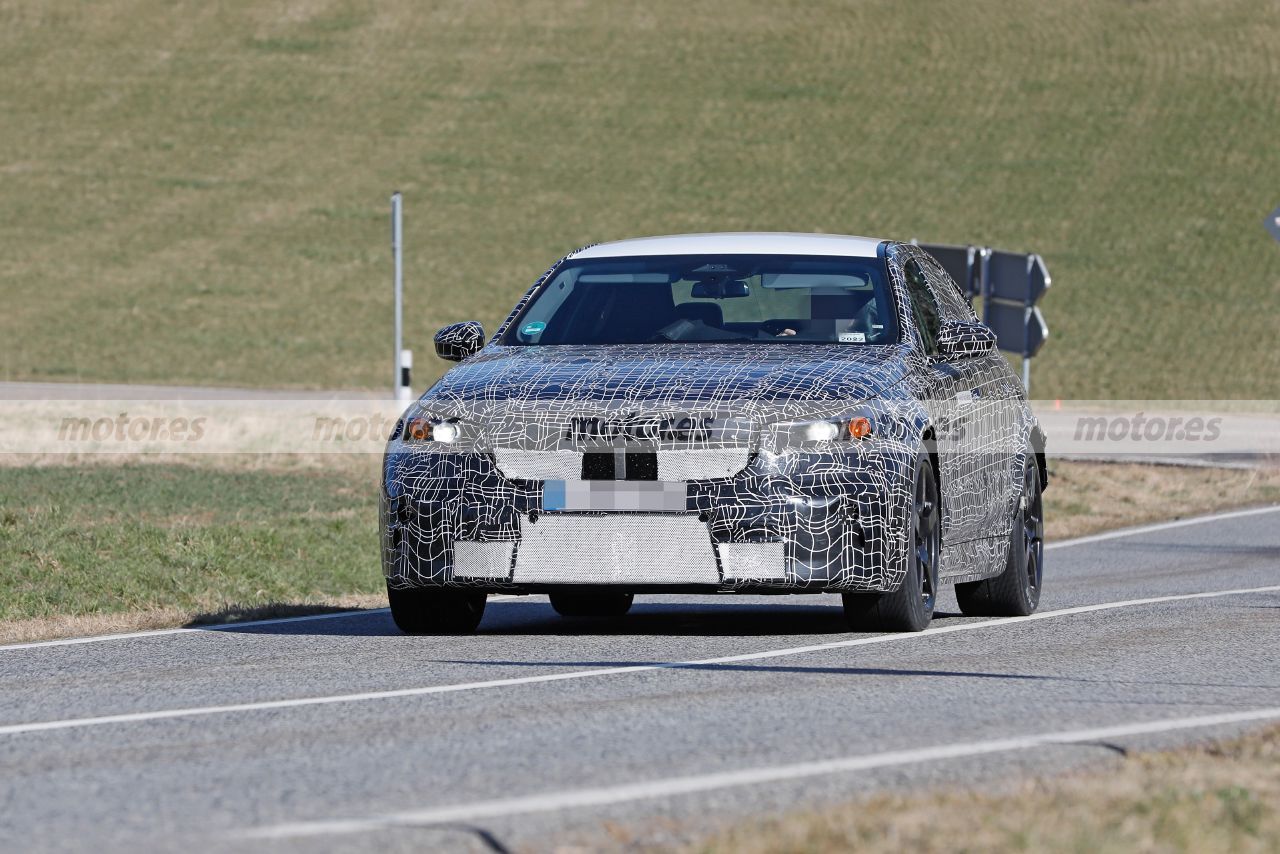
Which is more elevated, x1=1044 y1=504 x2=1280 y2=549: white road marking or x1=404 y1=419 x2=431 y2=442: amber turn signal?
x1=404 y1=419 x2=431 y2=442: amber turn signal

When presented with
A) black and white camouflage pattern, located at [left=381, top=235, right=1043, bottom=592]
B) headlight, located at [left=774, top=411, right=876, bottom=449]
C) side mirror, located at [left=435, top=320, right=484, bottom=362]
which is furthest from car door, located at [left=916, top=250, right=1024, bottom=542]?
side mirror, located at [left=435, top=320, right=484, bottom=362]

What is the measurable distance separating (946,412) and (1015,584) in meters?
1.44

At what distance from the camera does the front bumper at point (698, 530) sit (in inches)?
381

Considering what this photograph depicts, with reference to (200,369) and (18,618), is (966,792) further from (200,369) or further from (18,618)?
(200,369)

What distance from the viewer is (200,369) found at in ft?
156

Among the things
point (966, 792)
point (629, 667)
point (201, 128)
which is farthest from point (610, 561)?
point (201, 128)

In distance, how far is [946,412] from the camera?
35.6 ft

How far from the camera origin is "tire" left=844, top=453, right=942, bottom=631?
10156mm

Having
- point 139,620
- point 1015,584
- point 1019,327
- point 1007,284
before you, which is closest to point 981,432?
point 1015,584

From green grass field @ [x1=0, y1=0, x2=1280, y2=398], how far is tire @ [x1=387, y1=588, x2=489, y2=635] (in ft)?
118

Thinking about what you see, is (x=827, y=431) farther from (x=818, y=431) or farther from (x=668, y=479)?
(x=668, y=479)

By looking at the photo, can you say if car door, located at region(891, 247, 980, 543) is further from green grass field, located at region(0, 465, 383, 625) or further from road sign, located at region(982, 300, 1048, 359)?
road sign, located at region(982, 300, 1048, 359)

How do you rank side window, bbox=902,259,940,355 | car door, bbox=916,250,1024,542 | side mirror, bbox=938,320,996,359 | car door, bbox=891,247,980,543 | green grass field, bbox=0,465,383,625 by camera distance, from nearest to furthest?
car door, bbox=891,247,980,543, side mirror, bbox=938,320,996,359, car door, bbox=916,250,1024,542, side window, bbox=902,259,940,355, green grass field, bbox=0,465,383,625

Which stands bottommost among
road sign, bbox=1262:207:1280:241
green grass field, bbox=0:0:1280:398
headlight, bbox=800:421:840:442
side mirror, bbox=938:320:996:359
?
green grass field, bbox=0:0:1280:398
